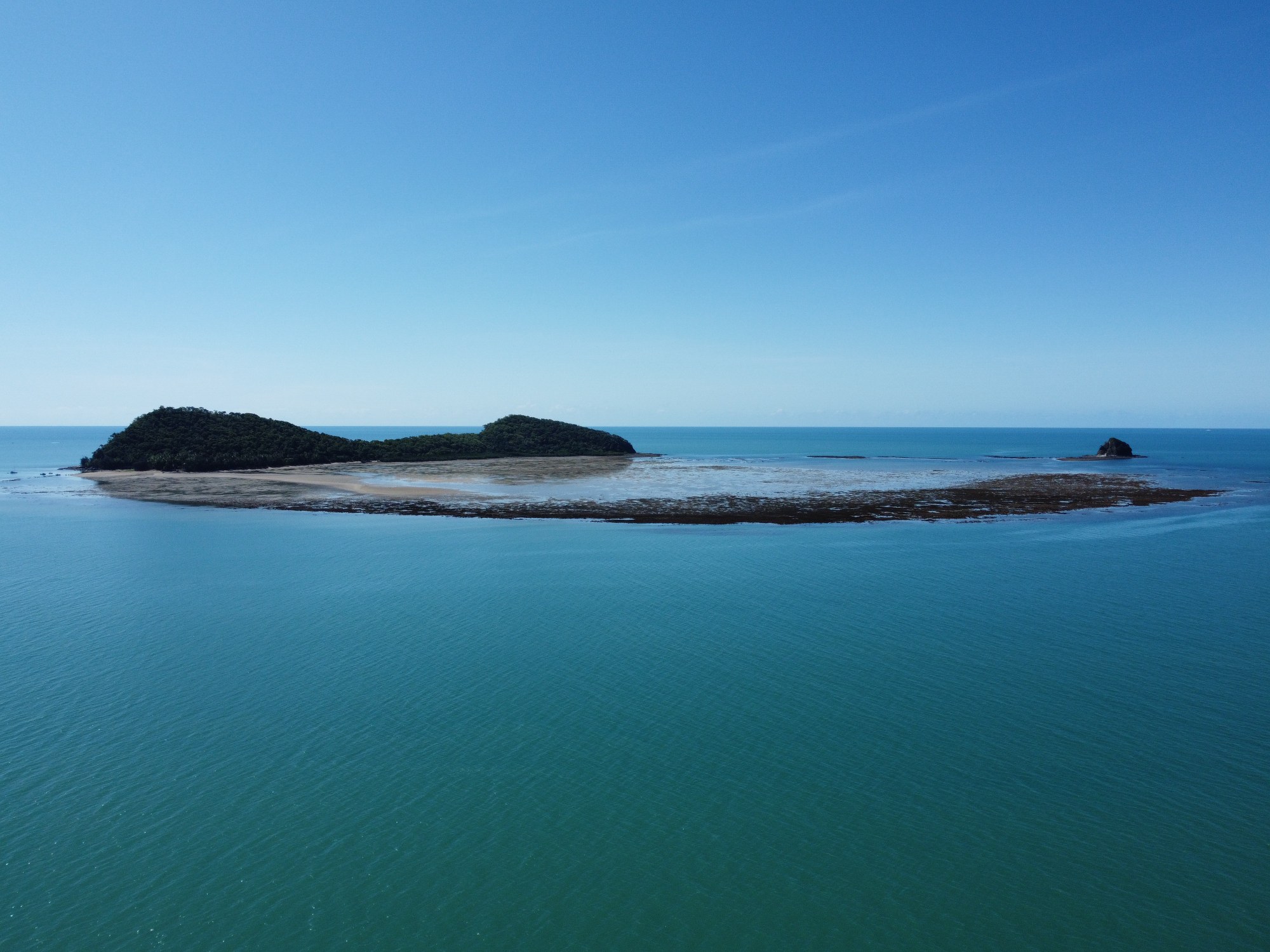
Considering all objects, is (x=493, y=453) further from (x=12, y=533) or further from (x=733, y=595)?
(x=733, y=595)

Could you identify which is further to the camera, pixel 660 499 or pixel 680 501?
pixel 660 499

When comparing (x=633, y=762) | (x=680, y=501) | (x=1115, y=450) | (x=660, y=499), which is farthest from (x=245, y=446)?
(x=1115, y=450)

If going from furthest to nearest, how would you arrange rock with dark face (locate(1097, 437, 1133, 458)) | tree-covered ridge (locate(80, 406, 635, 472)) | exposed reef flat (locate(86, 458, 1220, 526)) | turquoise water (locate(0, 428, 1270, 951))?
1. rock with dark face (locate(1097, 437, 1133, 458))
2. tree-covered ridge (locate(80, 406, 635, 472))
3. exposed reef flat (locate(86, 458, 1220, 526))
4. turquoise water (locate(0, 428, 1270, 951))

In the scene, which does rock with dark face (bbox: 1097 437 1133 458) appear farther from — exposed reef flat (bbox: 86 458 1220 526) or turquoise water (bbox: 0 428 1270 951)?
turquoise water (bbox: 0 428 1270 951)

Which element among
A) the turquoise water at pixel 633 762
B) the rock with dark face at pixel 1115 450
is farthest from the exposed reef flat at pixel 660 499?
the rock with dark face at pixel 1115 450

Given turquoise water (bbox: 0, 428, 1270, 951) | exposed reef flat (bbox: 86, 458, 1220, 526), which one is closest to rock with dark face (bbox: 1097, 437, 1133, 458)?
exposed reef flat (bbox: 86, 458, 1220, 526)

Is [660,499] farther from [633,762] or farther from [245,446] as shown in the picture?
[245,446]

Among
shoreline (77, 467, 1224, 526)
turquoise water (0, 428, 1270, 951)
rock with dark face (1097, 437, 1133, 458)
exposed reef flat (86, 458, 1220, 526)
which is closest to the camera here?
turquoise water (0, 428, 1270, 951)
